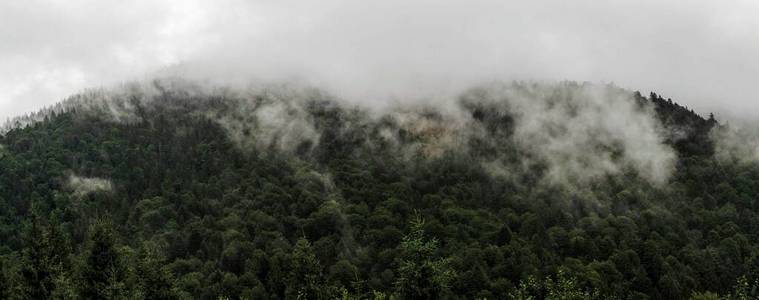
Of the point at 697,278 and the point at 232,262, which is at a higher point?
the point at 232,262

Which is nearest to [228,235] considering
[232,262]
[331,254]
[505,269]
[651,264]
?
[232,262]

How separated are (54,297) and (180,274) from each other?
4261 inches

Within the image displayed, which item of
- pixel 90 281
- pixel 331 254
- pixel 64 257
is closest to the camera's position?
pixel 90 281

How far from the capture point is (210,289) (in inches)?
6491

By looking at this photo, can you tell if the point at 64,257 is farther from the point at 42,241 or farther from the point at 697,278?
the point at 697,278

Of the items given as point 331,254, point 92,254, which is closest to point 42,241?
point 92,254

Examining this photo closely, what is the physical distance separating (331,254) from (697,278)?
320 feet

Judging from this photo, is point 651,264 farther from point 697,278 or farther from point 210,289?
point 210,289

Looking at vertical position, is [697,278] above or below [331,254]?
below

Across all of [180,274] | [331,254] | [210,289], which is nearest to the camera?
[210,289]

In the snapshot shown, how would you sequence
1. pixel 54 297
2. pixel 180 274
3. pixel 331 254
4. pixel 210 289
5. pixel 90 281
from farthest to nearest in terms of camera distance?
pixel 331 254, pixel 180 274, pixel 210 289, pixel 90 281, pixel 54 297

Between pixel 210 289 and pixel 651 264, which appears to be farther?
pixel 651 264

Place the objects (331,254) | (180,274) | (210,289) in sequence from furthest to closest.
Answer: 1. (331,254)
2. (180,274)
3. (210,289)

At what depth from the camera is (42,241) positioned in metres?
77.8
